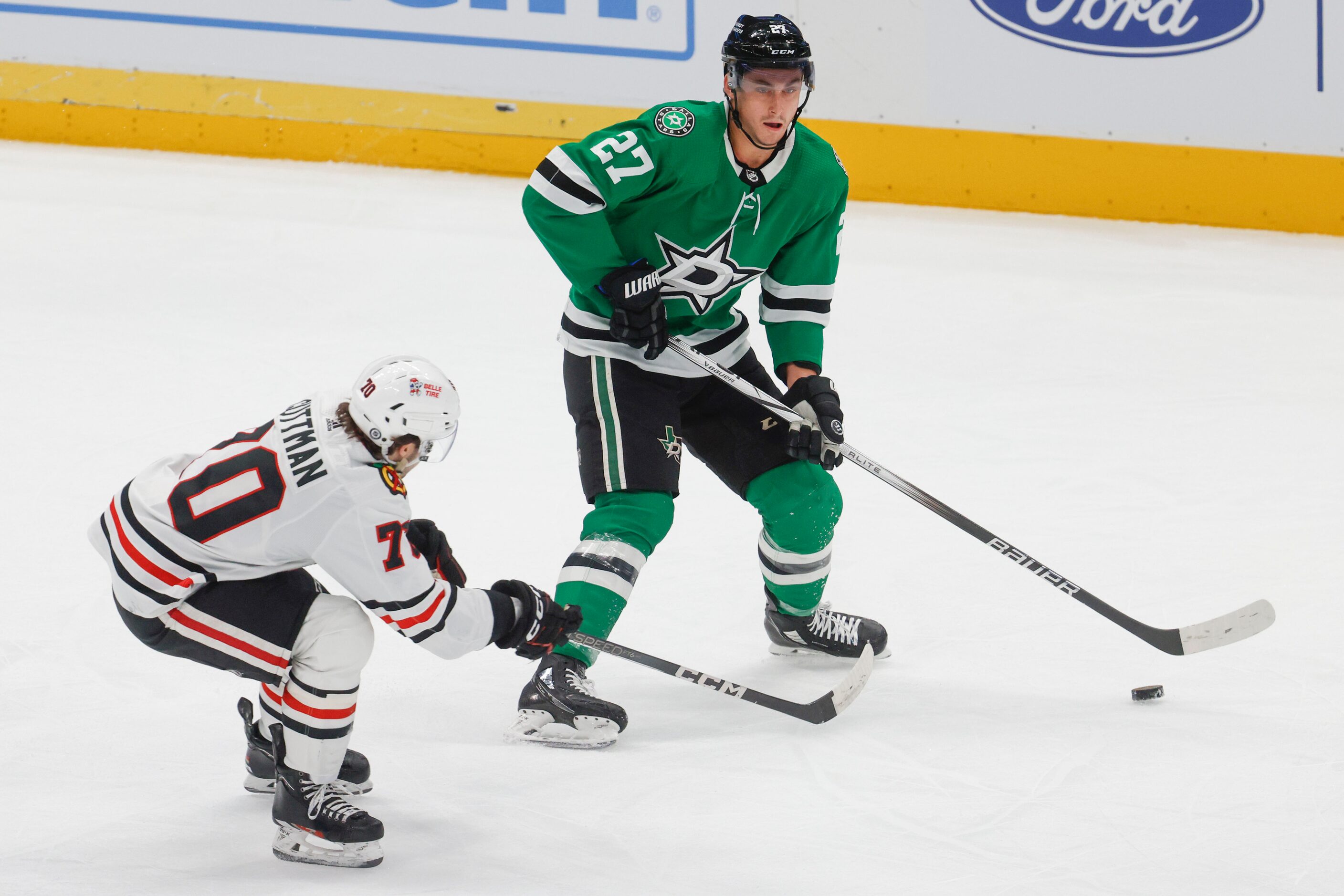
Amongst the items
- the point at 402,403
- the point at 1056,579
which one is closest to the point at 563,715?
the point at 402,403

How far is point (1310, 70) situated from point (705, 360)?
4106 millimetres

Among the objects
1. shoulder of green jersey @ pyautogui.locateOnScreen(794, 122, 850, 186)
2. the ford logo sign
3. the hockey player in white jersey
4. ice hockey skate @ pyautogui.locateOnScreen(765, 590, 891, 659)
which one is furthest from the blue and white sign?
the hockey player in white jersey

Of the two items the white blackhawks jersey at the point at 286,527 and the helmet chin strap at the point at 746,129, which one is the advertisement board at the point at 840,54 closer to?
the helmet chin strap at the point at 746,129

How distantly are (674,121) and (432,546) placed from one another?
0.97 metres

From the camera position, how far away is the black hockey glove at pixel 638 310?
2684mm

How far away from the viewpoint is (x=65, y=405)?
156 inches

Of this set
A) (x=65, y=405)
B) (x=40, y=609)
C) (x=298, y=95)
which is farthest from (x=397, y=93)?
(x=40, y=609)

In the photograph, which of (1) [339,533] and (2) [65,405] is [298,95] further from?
(1) [339,533]

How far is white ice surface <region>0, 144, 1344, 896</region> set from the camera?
7.19 feet

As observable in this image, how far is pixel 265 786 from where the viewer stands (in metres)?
2.31

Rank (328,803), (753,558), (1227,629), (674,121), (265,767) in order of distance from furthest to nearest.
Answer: (753,558)
(1227,629)
(674,121)
(265,767)
(328,803)

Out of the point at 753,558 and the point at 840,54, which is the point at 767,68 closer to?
the point at 753,558

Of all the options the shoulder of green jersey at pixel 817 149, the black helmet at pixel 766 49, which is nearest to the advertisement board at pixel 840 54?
the shoulder of green jersey at pixel 817 149

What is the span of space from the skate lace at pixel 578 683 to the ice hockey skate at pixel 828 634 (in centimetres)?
54
